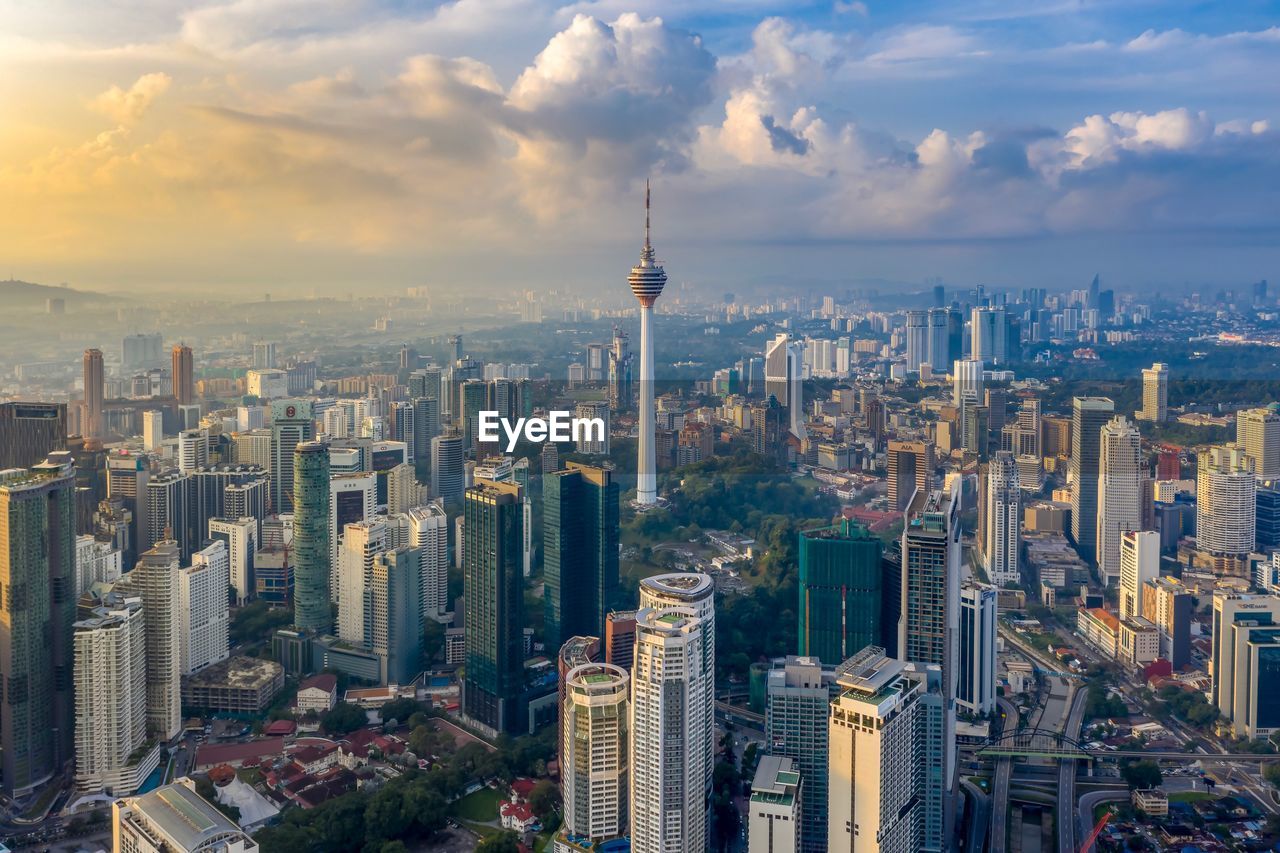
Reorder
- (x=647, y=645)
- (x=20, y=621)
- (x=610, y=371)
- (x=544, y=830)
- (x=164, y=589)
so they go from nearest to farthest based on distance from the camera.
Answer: (x=647, y=645) < (x=544, y=830) < (x=20, y=621) < (x=164, y=589) < (x=610, y=371)

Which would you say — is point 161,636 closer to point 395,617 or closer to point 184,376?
point 395,617

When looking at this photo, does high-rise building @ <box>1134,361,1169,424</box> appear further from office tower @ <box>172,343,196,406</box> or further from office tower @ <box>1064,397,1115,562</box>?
office tower @ <box>172,343,196,406</box>

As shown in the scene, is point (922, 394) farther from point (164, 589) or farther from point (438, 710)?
point (164, 589)

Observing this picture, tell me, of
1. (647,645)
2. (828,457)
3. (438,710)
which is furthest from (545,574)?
(828,457)

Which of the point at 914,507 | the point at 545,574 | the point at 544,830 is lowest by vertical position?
the point at 544,830

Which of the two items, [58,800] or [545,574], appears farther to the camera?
[545,574]

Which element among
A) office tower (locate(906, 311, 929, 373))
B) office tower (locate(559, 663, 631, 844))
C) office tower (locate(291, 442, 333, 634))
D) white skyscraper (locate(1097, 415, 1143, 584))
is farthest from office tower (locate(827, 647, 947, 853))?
office tower (locate(906, 311, 929, 373))
